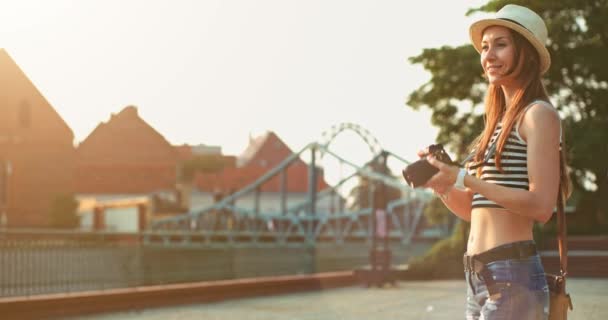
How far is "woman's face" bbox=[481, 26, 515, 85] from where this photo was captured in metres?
2.71

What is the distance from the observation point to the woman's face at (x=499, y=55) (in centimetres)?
271

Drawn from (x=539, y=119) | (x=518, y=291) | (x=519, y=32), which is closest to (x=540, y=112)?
(x=539, y=119)

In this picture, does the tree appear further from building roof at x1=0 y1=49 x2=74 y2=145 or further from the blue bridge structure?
building roof at x1=0 y1=49 x2=74 y2=145

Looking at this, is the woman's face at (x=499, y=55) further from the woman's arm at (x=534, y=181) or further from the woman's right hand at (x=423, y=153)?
the woman's right hand at (x=423, y=153)

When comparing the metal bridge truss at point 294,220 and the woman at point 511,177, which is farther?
the metal bridge truss at point 294,220

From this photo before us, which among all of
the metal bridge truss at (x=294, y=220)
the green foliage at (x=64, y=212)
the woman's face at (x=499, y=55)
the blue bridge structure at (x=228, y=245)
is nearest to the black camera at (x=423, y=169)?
the woman's face at (x=499, y=55)

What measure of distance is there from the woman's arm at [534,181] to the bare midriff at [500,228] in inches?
2.4

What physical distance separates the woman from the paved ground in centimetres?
819

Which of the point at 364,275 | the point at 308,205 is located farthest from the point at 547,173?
the point at 308,205

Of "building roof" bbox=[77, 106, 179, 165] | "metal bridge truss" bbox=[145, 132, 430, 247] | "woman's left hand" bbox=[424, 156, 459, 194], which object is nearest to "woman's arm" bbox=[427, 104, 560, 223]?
"woman's left hand" bbox=[424, 156, 459, 194]

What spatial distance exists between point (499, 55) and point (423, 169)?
47cm

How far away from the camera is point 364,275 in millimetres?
18500

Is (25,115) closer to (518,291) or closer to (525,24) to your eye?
(525,24)

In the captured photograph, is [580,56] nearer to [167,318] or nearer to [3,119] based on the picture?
[167,318]
